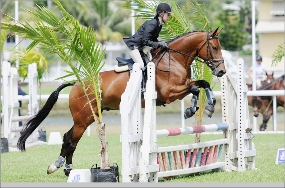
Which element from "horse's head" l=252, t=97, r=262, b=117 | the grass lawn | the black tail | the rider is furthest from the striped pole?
"horse's head" l=252, t=97, r=262, b=117

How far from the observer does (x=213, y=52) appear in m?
9.52

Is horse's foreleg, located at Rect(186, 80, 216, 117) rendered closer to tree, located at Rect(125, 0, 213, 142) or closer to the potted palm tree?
the potted palm tree

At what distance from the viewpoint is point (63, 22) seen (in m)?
8.26

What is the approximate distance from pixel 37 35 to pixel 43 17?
20cm

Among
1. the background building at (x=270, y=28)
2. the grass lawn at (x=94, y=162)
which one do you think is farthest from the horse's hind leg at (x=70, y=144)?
the background building at (x=270, y=28)

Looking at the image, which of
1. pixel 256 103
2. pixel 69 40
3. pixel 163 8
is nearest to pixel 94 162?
pixel 163 8

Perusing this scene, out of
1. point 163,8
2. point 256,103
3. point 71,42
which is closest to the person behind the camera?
point 71,42

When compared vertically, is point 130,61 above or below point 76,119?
above

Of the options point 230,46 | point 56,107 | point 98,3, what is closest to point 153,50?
point 56,107

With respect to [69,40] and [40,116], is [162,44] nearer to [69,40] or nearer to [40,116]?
[69,40]

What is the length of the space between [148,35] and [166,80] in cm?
63

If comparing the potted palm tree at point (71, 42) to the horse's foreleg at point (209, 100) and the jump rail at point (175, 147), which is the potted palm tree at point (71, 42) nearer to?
the jump rail at point (175, 147)

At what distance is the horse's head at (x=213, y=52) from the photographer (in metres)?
9.41

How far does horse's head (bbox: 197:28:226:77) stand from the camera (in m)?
9.41
